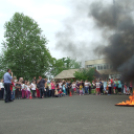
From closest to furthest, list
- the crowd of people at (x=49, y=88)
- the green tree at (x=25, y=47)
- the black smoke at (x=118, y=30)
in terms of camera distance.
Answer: the black smoke at (x=118, y=30), the crowd of people at (x=49, y=88), the green tree at (x=25, y=47)

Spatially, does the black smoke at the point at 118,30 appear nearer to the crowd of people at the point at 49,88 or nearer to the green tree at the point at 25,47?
the crowd of people at the point at 49,88

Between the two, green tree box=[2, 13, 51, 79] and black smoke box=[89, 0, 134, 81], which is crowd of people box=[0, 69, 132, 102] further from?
green tree box=[2, 13, 51, 79]

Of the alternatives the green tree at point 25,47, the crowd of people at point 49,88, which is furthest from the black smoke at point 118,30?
the green tree at point 25,47

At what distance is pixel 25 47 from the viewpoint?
40094 mm

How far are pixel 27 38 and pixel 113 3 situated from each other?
29.8 metres

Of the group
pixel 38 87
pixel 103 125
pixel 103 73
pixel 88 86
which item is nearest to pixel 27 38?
pixel 88 86

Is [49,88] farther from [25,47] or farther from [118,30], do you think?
[25,47]

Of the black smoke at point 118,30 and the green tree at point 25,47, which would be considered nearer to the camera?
the black smoke at point 118,30

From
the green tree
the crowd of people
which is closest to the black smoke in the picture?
the crowd of people

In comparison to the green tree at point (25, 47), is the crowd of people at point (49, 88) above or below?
Answer: below

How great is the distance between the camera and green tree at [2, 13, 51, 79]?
39.7 meters

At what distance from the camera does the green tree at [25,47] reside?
1561 inches

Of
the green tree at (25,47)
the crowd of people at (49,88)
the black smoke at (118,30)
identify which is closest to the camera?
the black smoke at (118,30)

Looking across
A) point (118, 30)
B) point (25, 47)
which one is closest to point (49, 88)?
point (118, 30)
